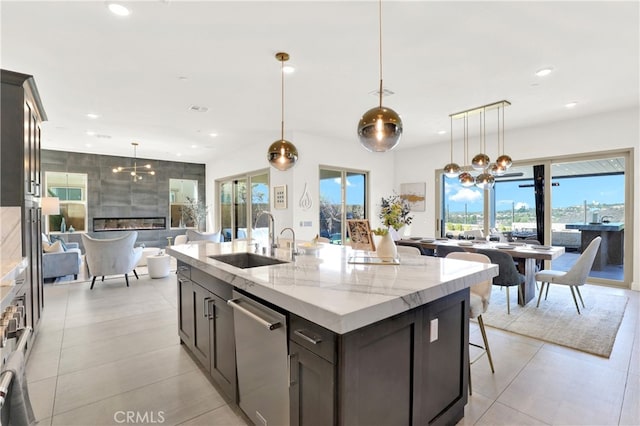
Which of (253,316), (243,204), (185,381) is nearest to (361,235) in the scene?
(253,316)

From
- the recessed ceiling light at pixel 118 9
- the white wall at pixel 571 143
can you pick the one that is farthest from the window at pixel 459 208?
the recessed ceiling light at pixel 118 9

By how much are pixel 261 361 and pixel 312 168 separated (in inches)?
194

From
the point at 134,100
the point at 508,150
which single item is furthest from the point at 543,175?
the point at 134,100

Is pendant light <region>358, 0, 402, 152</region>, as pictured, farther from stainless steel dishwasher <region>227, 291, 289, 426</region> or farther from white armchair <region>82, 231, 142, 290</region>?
white armchair <region>82, 231, 142, 290</region>

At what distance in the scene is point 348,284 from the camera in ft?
5.06

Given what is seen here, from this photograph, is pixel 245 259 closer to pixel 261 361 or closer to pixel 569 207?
pixel 261 361

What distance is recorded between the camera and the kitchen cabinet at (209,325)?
1982mm

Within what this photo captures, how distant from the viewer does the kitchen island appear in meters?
1.23

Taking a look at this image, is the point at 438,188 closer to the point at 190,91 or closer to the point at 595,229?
the point at 595,229

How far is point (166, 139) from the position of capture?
6.82 metres

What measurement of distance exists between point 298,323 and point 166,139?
21.9 feet

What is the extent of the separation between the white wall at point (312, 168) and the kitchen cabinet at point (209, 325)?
3.39 m

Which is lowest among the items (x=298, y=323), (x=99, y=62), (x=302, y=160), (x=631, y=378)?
(x=631, y=378)

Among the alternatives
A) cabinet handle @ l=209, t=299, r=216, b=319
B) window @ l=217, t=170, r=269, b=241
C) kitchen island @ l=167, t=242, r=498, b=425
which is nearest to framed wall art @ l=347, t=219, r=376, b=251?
kitchen island @ l=167, t=242, r=498, b=425
